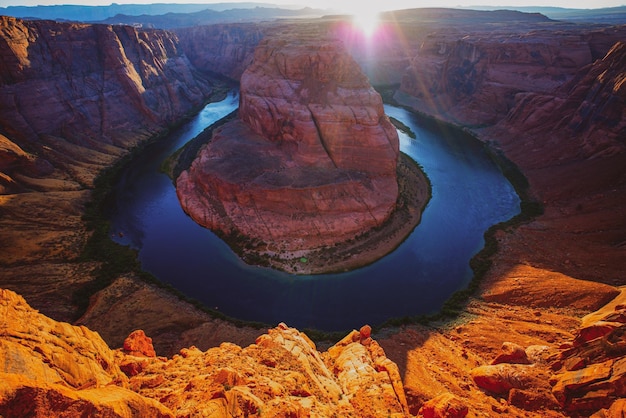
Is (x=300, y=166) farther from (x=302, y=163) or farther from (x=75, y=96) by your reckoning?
(x=75, y=96)

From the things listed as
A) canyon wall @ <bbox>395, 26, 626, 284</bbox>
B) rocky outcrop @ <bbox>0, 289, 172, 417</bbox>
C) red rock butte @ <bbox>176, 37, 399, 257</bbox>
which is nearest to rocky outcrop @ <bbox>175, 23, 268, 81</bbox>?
canyon wall @ <bbox>395, 26, 626, 284</bbox>

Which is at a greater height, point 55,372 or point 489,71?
point 489,71

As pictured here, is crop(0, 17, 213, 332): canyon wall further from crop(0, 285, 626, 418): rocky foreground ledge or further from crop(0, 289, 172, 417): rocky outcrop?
crop(0, 285, 626, 418): rocky foreground ledge

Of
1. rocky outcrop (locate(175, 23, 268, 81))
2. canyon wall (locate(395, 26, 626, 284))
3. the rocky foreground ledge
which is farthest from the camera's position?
rocky outcrop (locate(175, 23, 268, 81))

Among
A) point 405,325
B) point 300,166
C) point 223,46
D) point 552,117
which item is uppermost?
point 223,46

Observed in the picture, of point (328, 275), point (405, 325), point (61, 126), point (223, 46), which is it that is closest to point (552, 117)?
point (328, 275)

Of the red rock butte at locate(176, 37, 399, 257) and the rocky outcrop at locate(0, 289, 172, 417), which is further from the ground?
the red rock butte at locate(176, 37, 399, 257)
